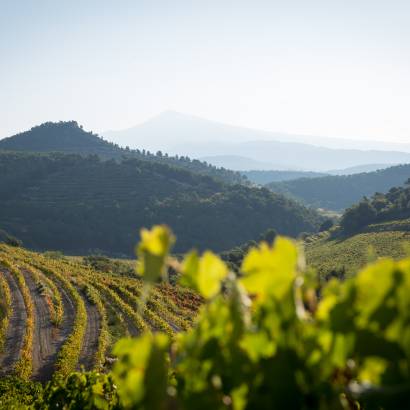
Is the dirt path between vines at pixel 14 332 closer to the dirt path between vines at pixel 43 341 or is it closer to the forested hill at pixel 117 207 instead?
the dirt path between vines at pixel 43 341

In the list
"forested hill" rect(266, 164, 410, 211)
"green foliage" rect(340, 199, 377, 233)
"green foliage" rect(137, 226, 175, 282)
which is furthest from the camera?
"forested hill" rect(266, 164, 410, 211)

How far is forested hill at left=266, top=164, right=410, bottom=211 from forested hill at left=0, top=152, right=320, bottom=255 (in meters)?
75.1

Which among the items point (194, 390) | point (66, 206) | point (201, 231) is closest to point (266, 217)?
point (201, 231)

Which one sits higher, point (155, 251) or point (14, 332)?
point (155, 251)

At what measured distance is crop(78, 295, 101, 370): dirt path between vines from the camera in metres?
20.5

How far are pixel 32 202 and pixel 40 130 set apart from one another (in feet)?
316

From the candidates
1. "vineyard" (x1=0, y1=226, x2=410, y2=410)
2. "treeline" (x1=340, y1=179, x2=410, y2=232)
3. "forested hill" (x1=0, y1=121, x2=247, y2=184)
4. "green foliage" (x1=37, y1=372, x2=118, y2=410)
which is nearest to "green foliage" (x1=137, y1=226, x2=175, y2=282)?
"vineyard" (x1=0, y1=226, x2=410, y2=410)

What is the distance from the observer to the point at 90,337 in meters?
23.9

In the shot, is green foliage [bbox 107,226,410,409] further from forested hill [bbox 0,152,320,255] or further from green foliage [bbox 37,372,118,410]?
forested hill [bbox 0,152,320,255]

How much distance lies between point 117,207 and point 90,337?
273ft

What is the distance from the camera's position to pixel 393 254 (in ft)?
172

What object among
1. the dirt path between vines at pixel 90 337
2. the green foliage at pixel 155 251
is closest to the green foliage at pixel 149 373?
the green foliage at pixel 155 251

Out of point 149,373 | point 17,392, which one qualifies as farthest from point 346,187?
point 149,373

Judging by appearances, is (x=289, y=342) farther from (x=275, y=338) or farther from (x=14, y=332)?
(x=14, y=332)
